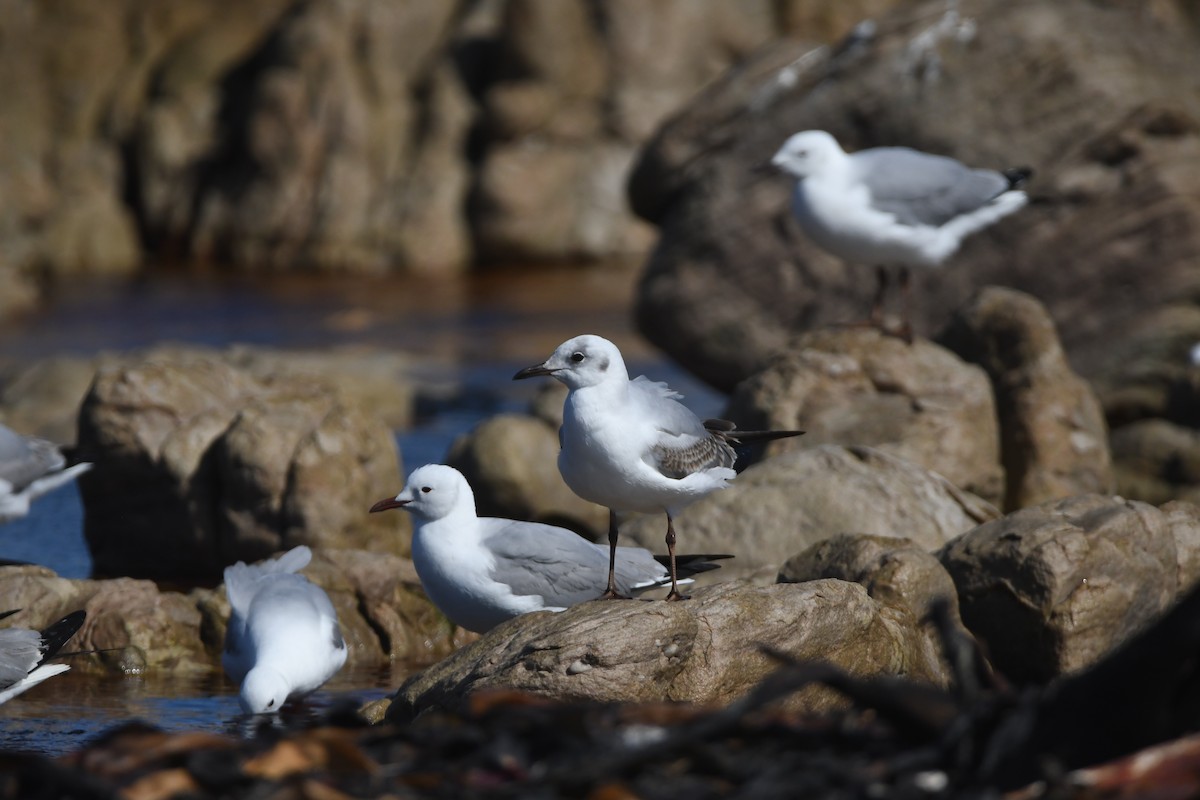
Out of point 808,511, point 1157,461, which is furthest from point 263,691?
point 1157,461

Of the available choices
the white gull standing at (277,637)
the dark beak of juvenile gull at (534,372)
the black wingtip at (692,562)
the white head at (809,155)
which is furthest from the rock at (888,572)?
the white head at (809,155)

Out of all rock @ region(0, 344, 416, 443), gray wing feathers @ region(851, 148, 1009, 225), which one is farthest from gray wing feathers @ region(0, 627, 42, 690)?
rock @ region(0, 344, 416, 443)

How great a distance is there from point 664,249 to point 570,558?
6263 millimetres

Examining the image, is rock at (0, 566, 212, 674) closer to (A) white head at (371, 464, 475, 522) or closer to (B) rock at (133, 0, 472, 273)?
(A) white head at (371, 464, 475, 522)

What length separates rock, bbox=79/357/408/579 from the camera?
874 centimetres

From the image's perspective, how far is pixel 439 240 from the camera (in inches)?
957

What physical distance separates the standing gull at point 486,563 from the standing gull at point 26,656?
1.30 metres

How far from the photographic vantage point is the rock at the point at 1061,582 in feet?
19.8

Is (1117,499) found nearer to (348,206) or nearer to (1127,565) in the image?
(1127,565)

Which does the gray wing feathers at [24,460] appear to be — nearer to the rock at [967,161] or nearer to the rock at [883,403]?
the rock at [883,403]

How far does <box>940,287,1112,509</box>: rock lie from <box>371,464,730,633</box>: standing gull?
3.16 metres

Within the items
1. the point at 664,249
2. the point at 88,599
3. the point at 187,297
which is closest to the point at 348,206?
the point at 187,297

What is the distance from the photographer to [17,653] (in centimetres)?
603

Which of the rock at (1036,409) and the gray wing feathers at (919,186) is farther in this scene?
the gray wing feathers at (919,186)
